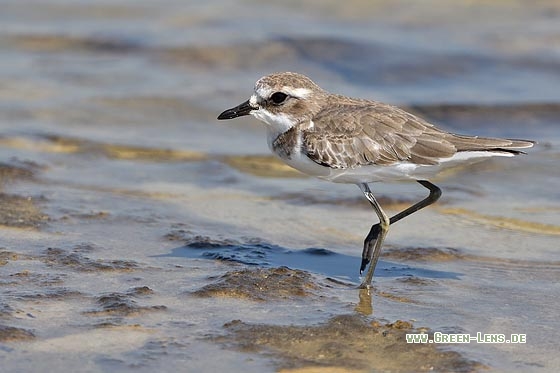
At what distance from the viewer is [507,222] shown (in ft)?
26.9

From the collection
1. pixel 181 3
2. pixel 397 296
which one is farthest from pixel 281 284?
pixel 181 3

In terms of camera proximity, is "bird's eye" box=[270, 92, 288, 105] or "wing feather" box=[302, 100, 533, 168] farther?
"bird's eye" box=[270, 92, 288, 105]

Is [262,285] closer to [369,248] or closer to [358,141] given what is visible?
[369,248]

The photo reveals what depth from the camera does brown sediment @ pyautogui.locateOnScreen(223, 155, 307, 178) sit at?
9.62 m

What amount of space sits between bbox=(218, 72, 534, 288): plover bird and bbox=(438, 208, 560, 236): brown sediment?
5.10ft

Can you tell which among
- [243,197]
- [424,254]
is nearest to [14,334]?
[424,254]

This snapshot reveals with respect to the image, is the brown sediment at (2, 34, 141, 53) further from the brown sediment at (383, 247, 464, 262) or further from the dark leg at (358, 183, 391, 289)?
the dark leg at (358, 183, 391, 289)

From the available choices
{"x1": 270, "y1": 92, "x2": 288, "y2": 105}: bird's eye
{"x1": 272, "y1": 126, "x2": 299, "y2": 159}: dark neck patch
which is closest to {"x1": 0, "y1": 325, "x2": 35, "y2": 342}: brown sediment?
{"x1": 272, "y1": 126, "x2": 299, "y2": 159}: dark neck patch

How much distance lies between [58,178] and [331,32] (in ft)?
19.5

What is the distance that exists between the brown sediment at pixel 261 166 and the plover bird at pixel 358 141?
→ 2630 millimetres

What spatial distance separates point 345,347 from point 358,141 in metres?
1.73

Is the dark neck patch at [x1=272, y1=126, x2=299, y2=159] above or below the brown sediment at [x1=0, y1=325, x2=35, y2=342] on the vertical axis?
above

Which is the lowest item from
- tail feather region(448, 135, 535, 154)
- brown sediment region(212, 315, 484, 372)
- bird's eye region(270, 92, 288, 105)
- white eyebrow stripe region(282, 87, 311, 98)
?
brown sediment region(212, 315, 484, 372)

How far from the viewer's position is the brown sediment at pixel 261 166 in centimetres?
962
